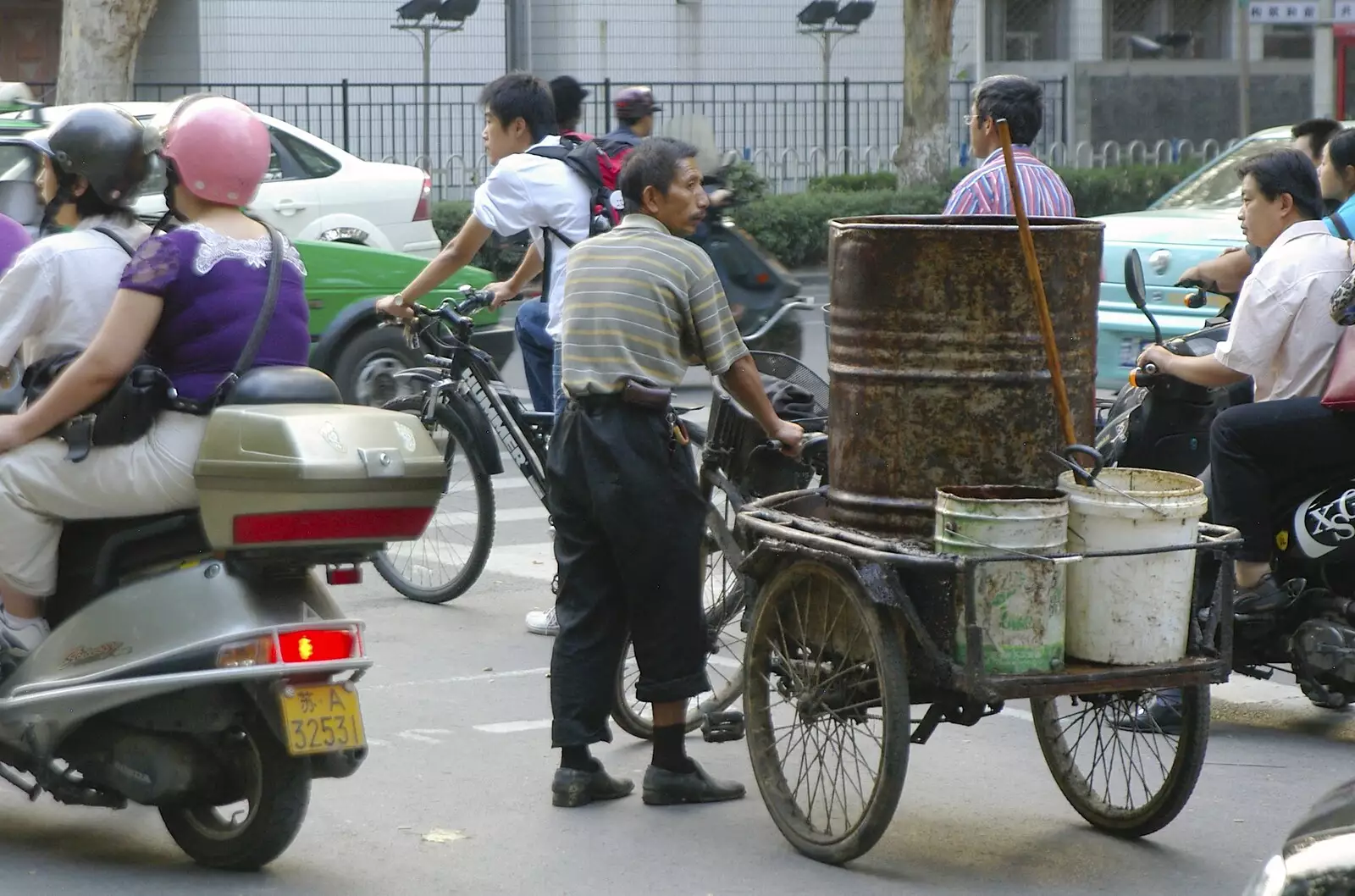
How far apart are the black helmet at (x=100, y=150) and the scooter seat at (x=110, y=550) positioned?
0.81 metres

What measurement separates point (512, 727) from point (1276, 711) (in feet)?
7.94

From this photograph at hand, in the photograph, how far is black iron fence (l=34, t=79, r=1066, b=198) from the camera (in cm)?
2292

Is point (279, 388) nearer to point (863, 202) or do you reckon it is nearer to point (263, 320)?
point (263, 320)

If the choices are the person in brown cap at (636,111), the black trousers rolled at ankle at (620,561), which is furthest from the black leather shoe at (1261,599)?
the person in brown cap at (636,111)

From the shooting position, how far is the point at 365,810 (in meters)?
5.20

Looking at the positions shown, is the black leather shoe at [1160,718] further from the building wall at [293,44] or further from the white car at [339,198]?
the building wall at [293,44]

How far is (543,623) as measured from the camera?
7355 mm

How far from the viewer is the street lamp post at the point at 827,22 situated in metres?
25.8

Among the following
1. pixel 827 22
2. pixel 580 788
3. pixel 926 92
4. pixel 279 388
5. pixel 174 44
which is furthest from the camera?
pixel 827 22

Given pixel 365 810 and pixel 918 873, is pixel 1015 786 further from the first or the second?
pixel 365 810

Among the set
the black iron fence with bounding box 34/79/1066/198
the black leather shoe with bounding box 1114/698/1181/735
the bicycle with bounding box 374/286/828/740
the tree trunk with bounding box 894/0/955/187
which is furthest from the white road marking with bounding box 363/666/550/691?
the tree trunk with bounding box 894/0/955/187

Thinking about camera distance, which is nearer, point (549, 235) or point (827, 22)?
point (549, 235)

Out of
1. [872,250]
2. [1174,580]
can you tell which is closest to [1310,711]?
[1174,580]

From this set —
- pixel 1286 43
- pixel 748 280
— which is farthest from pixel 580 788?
pixel 1286 43
